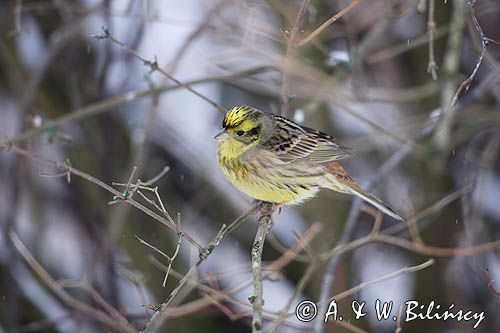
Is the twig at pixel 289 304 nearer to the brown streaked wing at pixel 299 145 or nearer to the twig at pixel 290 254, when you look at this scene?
the twig at pixel 290 254

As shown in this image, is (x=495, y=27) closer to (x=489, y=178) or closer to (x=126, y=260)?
(x=489, y=178)

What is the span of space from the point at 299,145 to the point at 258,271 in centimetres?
194

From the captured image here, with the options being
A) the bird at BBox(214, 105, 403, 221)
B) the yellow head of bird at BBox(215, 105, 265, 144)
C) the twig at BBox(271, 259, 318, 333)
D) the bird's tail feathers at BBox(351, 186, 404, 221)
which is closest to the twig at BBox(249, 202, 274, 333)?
the twig at BBox(271, 259, 318, 333)

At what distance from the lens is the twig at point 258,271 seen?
2.94 m

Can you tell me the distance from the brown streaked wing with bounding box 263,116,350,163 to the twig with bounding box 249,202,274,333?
19.4 inches

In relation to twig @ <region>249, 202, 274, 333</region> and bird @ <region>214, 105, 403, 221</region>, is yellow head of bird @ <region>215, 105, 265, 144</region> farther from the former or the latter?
twig @ <region>249, 202, 274, 333</region>

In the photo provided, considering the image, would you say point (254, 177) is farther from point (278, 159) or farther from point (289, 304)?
point (289, 304)

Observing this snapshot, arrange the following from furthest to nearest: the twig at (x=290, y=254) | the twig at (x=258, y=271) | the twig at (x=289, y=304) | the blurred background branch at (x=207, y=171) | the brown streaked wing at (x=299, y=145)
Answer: the blurred background branch at (x=207, y=171) < the brown streaked wing at (x=299, y=145) < the twig at (x=290, y=254) < the twig at (x=289, y=304) < the twig at (x=258, y=271)

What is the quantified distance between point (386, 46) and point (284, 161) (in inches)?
79.6

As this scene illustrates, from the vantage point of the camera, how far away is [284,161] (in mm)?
5055

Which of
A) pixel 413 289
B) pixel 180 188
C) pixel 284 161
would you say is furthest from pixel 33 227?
pixel 413 289

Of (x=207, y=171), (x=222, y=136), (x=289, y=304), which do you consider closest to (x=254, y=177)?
(x=222, y=136)

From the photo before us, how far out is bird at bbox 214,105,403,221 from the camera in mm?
4777

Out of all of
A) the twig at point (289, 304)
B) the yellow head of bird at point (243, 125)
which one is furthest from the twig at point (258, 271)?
the yellow head of bird at point (243, 125)
